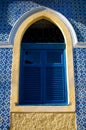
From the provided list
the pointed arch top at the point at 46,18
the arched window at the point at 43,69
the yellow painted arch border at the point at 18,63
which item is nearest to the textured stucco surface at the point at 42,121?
the yellow painted arch border at the point at 18,63

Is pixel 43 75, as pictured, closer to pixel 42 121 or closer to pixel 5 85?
pixel 5 85

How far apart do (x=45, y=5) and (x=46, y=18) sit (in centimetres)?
34

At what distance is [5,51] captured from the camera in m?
7.71

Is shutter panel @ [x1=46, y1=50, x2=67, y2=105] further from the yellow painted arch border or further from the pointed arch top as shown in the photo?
the pointed arch top

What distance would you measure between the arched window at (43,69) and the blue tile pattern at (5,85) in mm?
300

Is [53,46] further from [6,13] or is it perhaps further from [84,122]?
[84,122]

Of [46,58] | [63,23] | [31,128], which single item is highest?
[63,23]

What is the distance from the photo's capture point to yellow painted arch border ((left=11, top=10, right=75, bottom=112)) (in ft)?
23.8

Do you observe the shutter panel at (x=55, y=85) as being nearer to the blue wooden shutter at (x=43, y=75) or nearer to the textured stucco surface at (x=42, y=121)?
the blue wooden shutter at (x=43, y=75)

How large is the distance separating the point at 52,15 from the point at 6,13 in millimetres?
1182

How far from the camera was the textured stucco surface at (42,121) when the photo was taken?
7.16 metres

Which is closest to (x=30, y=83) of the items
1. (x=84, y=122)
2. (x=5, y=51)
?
(x=5, y=51)

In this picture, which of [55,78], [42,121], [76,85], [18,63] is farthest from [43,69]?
[42,121]

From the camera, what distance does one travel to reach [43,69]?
766 centimetres
